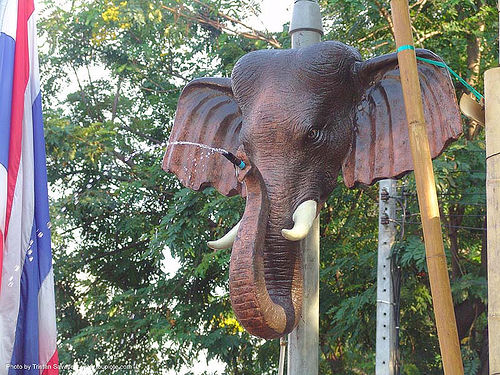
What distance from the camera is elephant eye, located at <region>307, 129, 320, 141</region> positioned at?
2.53 metres

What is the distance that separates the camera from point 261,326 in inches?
84.2

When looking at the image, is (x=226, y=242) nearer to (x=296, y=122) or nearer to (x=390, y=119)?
(x=296, y=122)

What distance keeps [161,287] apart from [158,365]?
0.74 metres

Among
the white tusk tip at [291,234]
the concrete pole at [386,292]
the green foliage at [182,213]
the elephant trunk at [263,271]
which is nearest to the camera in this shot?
the elephant trunk at [263,271]

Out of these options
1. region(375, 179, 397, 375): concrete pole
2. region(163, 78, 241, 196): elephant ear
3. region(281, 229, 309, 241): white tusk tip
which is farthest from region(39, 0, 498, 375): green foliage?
region(281, 229, 309, 241): white tusk tip

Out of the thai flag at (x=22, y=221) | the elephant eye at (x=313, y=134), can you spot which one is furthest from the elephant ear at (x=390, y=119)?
the thai flag at (x=22, y=221)

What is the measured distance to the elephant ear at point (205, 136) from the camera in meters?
2.98

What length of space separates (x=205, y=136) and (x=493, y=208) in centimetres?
149

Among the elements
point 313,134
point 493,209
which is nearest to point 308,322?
point 313,134

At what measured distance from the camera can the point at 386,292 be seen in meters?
5.22

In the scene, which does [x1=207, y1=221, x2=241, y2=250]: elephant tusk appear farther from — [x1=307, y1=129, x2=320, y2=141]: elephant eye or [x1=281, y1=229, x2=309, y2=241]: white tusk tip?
[x1=307, y1=129, x2=320, y2=141]: elephant eye

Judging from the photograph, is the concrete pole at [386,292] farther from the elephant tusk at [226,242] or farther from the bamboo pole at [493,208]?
the bamboo pole at [493,208]

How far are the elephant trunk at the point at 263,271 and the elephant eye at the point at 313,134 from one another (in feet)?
0.91

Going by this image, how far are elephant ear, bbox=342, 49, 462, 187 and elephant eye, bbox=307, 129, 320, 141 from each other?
19 centimetres
